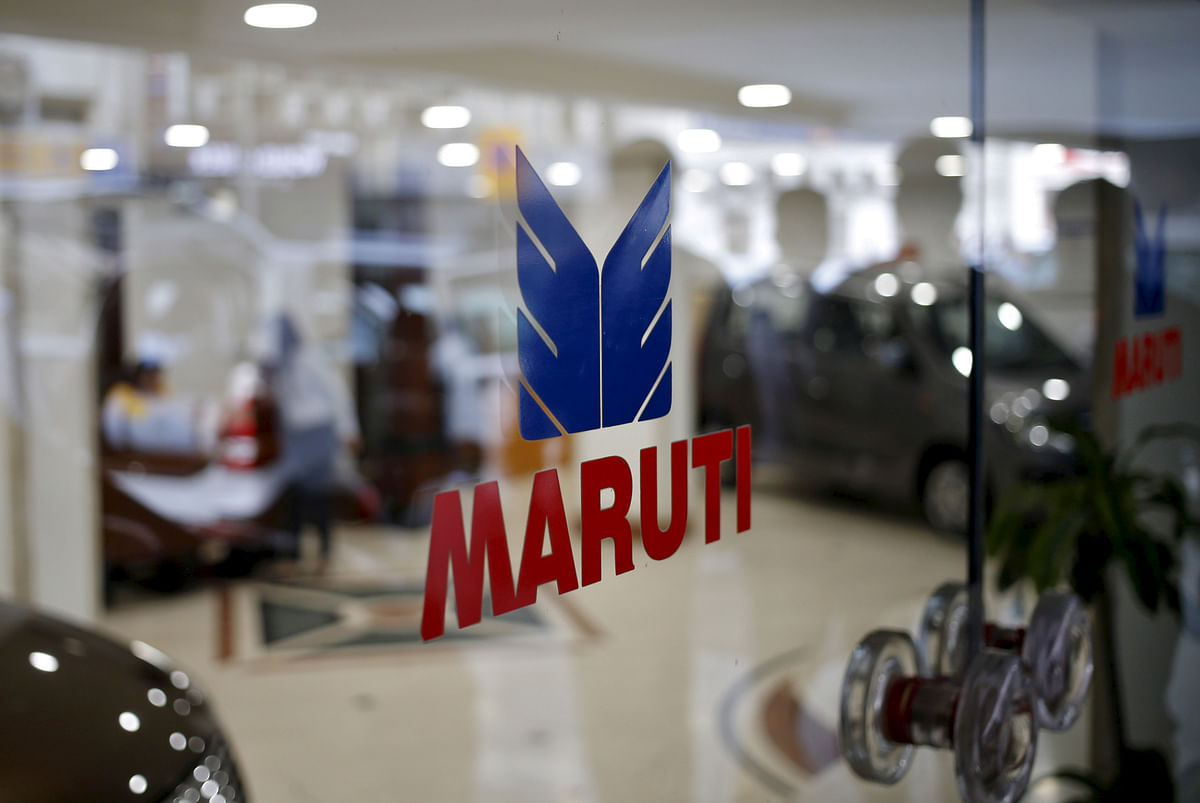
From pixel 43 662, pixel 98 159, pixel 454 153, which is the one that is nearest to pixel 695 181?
pixel 43 662

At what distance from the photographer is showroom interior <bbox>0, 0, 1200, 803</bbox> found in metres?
0.97

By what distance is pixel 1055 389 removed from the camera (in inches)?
75.1

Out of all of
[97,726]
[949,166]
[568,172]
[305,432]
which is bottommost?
[97,726]

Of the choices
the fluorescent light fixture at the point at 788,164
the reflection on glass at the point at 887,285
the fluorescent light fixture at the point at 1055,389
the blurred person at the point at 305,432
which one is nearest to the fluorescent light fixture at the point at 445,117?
the blurred person at the point at 305,432

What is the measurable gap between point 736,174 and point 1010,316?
71 centimetres

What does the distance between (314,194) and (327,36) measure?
620 cm

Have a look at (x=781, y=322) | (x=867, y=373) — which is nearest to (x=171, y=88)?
(x=781, y=322)

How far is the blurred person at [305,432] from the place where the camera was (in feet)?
18.4

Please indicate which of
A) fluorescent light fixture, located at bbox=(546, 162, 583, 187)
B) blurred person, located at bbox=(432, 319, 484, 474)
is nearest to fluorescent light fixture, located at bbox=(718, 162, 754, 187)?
fluorescent light fixture, located at bbox=(546, 162, 583, 187)

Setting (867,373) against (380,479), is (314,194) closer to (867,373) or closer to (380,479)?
(380,479)

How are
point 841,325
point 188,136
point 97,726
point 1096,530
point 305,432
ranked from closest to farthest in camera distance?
point 97,726 < point 1096,530 < point 841,325 < point 305,432 < point 188,136

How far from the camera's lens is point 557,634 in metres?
4.50

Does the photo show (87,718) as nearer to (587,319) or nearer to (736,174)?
(587,319)

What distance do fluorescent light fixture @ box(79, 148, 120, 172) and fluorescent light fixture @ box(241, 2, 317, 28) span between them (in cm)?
488
